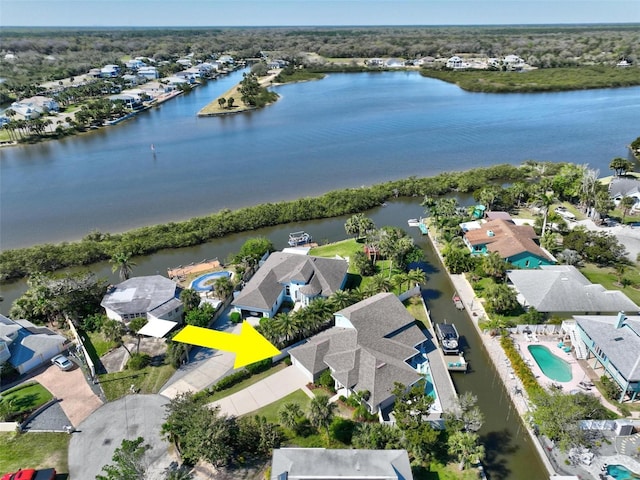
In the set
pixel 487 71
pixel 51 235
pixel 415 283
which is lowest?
pixel 51 235

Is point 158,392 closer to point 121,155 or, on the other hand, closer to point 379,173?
point 379,173

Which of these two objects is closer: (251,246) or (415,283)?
(415,283)

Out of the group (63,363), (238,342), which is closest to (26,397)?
(63,363)

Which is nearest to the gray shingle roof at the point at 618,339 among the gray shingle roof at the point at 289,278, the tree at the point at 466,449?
the tree at the point at 466,449

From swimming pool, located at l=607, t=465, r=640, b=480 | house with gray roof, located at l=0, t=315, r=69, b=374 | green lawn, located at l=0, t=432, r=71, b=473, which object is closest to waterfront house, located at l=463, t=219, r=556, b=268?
swimming pool, located at l=607, t=465, r=640, b=480

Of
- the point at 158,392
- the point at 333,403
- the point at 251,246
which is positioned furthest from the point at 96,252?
the point at 333,403

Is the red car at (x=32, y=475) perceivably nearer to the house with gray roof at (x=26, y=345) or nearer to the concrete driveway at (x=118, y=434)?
the concrete driveway at (x=118, y=434)

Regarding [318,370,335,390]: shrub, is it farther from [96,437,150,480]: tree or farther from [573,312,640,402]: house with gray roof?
[573,312,640,402]: house with gray roof
